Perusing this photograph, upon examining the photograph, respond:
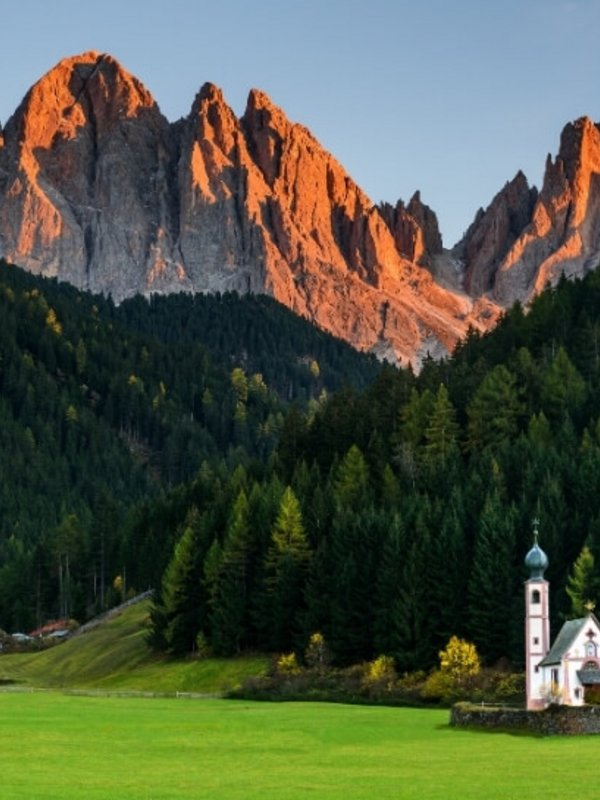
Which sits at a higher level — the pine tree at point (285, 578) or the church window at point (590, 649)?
the pine tree at point (285, 578)

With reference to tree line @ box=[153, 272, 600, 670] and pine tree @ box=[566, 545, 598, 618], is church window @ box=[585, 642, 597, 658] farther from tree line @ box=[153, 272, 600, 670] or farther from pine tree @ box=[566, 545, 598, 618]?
tree line @ box=[153, 272, 600, 670]

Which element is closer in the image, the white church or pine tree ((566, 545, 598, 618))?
the white church

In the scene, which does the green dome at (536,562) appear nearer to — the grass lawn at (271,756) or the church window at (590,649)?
the church window at (590,649)

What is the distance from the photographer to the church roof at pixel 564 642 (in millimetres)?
88506

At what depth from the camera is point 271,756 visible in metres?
61.3

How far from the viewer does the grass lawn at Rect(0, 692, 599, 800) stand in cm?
4872

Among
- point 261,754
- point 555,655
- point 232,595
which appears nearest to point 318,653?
point 232,595

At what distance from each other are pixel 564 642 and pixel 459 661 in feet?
56.5

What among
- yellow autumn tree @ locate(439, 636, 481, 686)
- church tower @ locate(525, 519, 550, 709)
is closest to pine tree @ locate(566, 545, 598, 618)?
yellow autumn tree @ locate(439, 636, 481, 686)

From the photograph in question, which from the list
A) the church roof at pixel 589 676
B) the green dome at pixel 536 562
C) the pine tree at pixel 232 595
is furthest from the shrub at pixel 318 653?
the church roof at pixel 589 676

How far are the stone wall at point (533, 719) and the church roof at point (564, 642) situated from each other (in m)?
7.82

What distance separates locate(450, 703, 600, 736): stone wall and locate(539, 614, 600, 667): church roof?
25.7ft

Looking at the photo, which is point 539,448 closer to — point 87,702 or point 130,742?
point 87,702

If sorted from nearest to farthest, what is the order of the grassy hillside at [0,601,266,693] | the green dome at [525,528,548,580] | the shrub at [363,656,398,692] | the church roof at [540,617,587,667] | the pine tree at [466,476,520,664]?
the church roof at [540,617,587,667] → the green dome at [525,528,548,580] → the shrub at [363,656,398,692] → the pine tree at [466,476,520,664] → the grassy hillside at [0,601,266,693]
